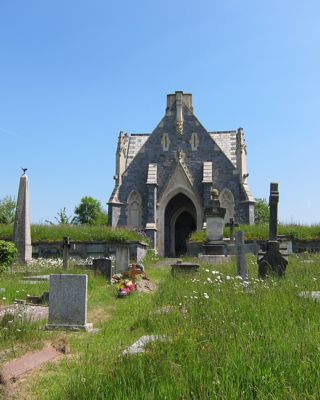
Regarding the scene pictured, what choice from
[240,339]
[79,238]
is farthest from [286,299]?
[79,238]

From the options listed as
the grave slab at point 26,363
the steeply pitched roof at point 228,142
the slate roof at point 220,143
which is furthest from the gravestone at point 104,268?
the slate roof at point 220,143

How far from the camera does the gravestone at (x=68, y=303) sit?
7.51 m

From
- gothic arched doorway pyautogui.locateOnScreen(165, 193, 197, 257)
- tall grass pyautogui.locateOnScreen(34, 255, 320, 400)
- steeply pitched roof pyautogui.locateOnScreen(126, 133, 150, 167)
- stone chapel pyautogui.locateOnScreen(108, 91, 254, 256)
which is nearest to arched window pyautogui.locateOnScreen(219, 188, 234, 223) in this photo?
stone chapel pyautogui.locateOnScreen(108, 91, 254, 256)

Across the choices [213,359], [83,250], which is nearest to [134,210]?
[83,250]

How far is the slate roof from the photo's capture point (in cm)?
3121

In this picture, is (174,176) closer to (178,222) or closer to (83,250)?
(178,222)

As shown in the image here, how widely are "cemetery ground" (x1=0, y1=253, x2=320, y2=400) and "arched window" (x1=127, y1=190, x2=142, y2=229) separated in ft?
70.4

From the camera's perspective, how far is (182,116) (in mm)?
31109

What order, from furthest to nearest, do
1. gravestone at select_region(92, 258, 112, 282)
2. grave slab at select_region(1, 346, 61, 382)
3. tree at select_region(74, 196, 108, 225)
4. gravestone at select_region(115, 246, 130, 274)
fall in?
1. tree at select_region(74, 196, 108, 225)
2. gravestone at select_region(115, 246, 130, 274)
3. gravestone at select_region(92, 258, 112, 282)
4. grave slab at select_region(1, 346, 61, 382)

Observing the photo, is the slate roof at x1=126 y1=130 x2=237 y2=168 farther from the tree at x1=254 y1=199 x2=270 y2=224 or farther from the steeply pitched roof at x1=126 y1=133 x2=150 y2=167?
the tree at x1=254 y1=199 x2=270 y2=224

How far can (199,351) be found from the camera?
418 centimetres

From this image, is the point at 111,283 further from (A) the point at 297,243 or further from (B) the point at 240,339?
(A) the point at 297,243

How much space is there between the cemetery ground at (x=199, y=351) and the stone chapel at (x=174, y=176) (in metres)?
20.6

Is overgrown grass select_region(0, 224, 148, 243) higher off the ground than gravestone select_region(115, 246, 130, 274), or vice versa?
overgrown grass select_region(0, 224, 148, 243)
